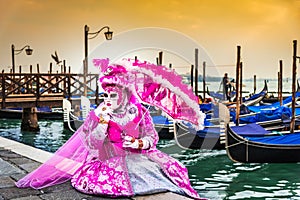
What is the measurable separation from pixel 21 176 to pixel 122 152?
749 millimetres

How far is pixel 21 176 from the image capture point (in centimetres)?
253

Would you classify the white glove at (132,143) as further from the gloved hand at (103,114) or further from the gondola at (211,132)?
the gondola at (211,132)

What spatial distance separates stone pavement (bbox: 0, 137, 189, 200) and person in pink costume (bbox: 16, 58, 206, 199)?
60mm

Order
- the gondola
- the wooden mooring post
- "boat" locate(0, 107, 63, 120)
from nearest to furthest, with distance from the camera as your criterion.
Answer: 1. the gondola
2. the wooden mooring post
3. "boat" locate(0, 107, 63, 120)

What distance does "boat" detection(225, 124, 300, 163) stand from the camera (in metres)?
5.58

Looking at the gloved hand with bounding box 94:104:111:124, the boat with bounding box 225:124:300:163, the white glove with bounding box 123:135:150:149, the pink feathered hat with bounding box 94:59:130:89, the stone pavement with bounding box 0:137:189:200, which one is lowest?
the boat with bounding box 225:124:300:163

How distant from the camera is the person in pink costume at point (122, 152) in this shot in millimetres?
2117

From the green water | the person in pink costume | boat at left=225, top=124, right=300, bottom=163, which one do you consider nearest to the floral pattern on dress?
the person in pink costume

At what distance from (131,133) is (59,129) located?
8.82 meters


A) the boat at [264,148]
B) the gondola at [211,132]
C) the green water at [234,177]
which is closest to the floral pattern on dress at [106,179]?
the green water at [234,177]

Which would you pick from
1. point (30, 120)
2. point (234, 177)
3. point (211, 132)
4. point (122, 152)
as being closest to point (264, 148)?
point (234, 177)

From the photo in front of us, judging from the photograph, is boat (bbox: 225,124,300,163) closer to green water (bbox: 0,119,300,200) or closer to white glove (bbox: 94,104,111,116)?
green water (bbox: 0,119,300,200)

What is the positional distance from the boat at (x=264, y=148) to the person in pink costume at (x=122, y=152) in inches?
135

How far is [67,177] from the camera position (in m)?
2.43
